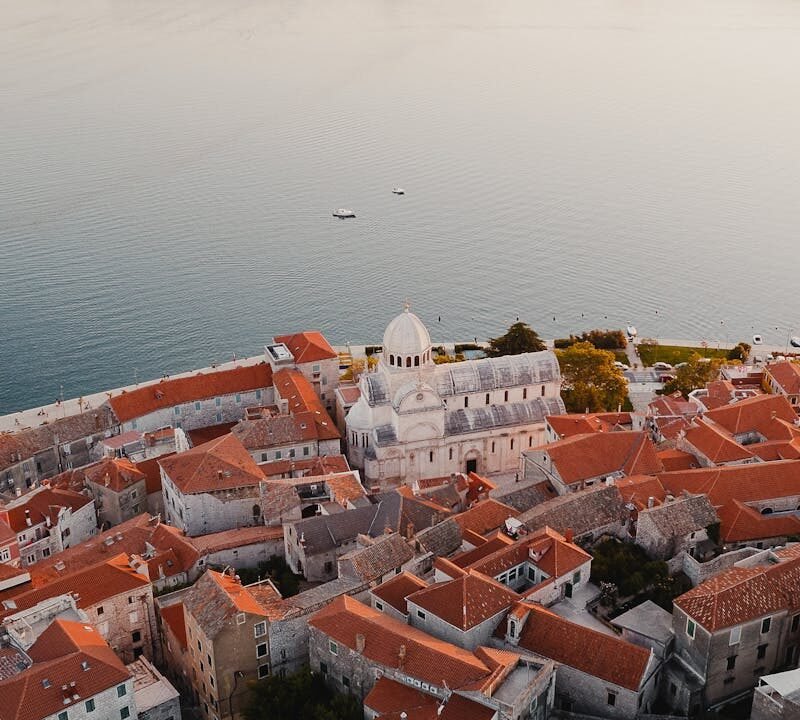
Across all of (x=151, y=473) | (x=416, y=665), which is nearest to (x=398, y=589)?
(x=416, y=665)

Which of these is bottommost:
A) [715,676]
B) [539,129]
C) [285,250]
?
[715,676]

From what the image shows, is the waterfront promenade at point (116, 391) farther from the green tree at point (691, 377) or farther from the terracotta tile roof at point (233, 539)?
Result: the terracotta tile roof at point (233, 539)

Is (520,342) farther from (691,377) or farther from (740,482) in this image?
(740,482)

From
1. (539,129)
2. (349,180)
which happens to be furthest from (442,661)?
(539,129)

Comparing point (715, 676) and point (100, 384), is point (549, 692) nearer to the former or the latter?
point (715, 676)

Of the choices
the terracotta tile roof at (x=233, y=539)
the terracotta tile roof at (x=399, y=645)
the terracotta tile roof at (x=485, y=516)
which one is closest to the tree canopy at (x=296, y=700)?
the terracotta tile roof at (x=399, y=645)

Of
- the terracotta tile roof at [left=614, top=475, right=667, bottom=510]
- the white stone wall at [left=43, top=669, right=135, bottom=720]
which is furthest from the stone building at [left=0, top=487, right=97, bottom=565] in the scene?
the terracotta tile roof at [left=614, top=475, right=667, bottom=510]
